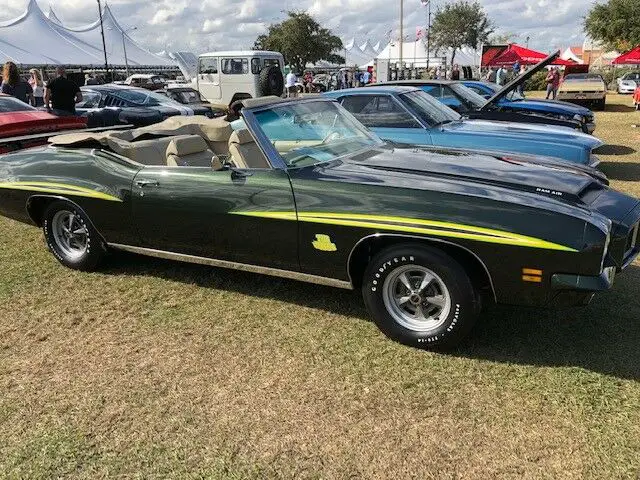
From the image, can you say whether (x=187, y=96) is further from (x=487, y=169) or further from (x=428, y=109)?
(x=487, y=169)

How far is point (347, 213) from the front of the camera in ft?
11.2

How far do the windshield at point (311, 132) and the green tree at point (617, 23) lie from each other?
4056 cm

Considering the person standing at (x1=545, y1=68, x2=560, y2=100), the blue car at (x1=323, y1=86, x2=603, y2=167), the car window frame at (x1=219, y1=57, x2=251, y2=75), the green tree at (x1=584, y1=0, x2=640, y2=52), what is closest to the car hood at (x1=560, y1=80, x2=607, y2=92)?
the person standing at (x1=545, y1=68, x2=560, y2=100)

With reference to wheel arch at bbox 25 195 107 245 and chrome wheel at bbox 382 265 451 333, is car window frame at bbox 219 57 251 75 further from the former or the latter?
chrome wheel at bbox 382 265 451 333

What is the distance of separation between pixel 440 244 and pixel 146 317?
2109 millimetres

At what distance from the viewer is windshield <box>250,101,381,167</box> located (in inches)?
152

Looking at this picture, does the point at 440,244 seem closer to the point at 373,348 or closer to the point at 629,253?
the point at 373,348

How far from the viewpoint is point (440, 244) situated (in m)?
3.21

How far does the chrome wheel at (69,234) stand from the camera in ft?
15.5

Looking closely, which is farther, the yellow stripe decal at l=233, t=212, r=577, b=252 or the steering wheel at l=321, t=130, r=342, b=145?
the steering wheel at l=321, t=130, r=342, b=145

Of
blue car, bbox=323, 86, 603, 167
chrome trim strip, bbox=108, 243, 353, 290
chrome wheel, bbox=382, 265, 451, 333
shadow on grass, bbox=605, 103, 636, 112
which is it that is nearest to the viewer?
chrome wheel, bbox=382, 265, 451, 333

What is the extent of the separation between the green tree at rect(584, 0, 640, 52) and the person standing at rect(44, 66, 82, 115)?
3868cm

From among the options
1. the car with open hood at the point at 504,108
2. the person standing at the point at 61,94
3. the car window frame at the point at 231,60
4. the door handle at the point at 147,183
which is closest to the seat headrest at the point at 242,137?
the door handle at the point at 147,183

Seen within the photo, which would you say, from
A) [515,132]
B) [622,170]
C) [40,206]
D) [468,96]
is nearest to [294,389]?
[40,206]
